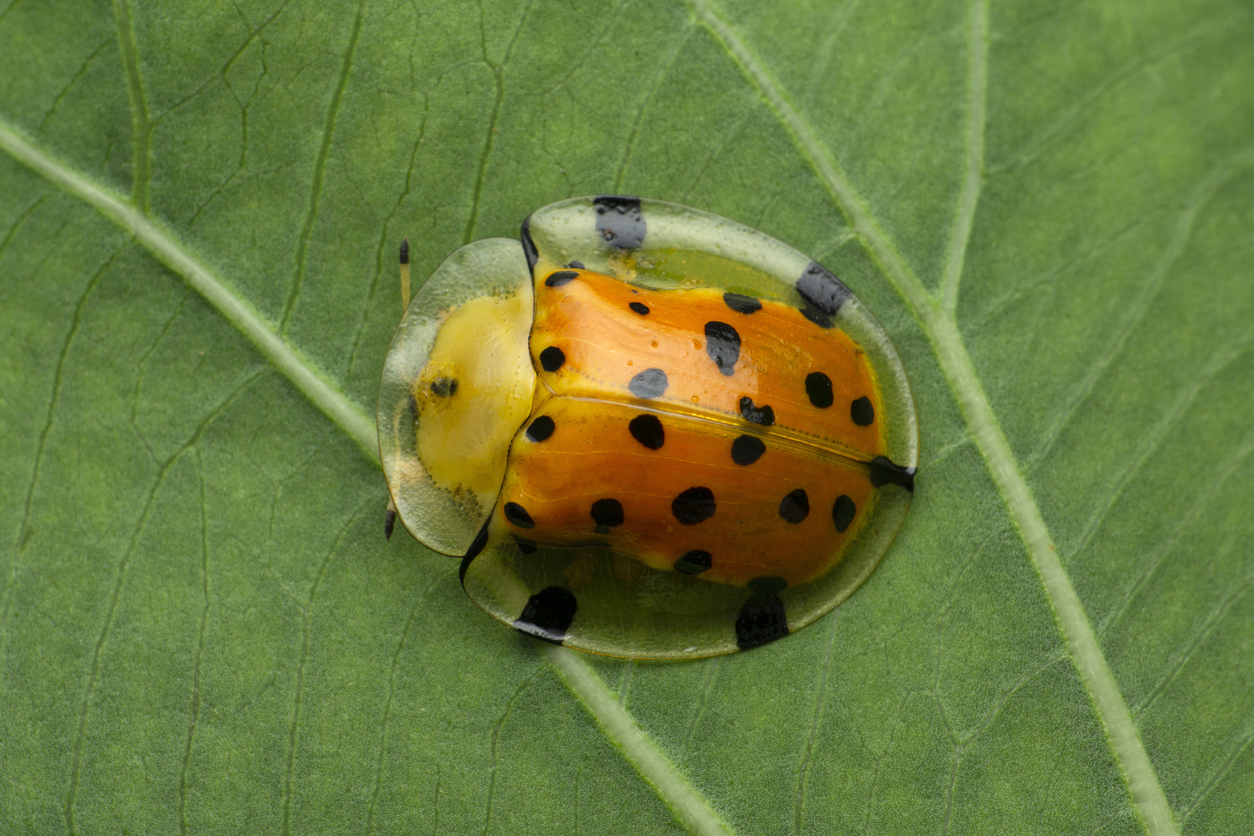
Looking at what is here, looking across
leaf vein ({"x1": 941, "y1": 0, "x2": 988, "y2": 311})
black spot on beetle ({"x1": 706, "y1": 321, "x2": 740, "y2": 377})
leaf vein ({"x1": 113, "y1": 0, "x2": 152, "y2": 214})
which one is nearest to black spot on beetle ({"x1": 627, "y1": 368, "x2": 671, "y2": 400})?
black spot on beetle ({"x1": 706, "y1": 321, "x2": 740, "y2": 377})

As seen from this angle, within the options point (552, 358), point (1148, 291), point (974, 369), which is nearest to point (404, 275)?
point (552, 358)

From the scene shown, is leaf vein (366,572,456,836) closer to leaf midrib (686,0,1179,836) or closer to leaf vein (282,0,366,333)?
leaf vein (282,0,366,333)

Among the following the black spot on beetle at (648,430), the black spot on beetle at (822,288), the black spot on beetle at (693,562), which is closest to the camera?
the black spot on beetle at (648,430)

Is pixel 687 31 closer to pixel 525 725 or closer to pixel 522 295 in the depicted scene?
pixel 522 295

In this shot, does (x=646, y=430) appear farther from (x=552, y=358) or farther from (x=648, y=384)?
(x=552, y=358)

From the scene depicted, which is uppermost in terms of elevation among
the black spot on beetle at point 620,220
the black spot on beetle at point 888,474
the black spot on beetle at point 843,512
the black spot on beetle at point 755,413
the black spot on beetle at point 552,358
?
the black spot on beetle at point 620,220

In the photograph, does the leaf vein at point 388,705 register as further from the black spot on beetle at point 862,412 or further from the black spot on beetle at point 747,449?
the black spot on beetle at point 862,412

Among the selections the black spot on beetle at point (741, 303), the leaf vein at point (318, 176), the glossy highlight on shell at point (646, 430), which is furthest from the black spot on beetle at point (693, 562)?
the leaf vein at point (318, 176)
